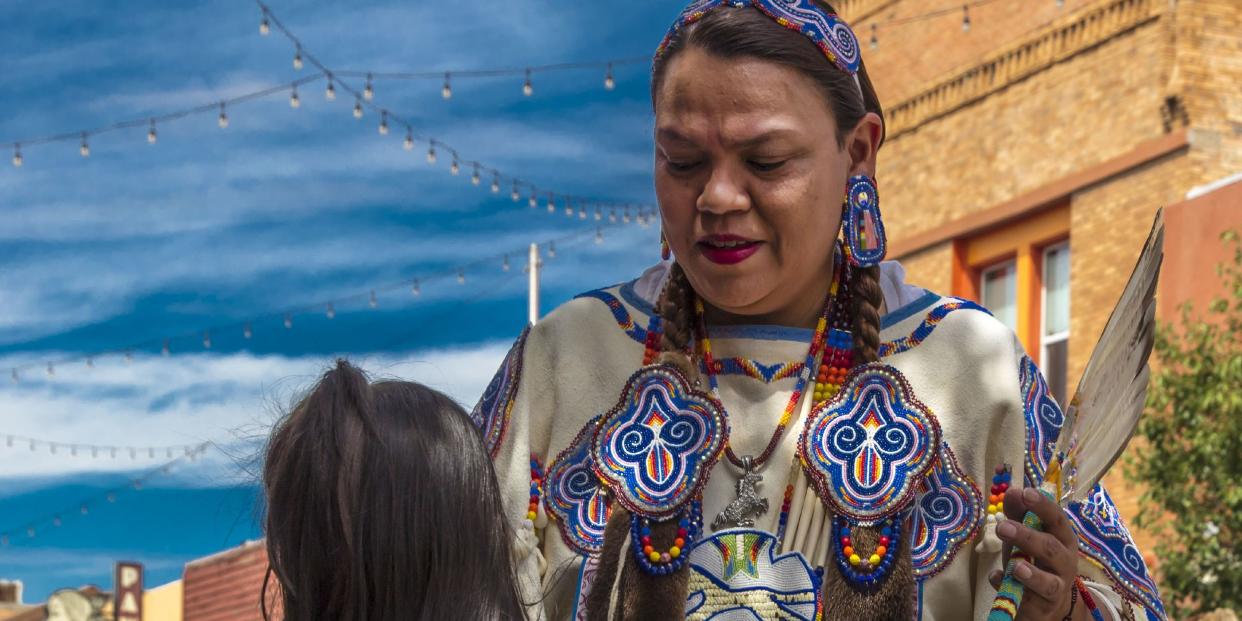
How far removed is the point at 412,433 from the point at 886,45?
15.3 metres

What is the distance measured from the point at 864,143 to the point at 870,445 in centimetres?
49

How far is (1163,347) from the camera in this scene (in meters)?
11.3

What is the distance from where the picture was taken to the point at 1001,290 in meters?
15.1

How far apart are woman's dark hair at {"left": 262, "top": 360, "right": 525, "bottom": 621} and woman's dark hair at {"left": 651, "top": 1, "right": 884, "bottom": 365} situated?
96 cm

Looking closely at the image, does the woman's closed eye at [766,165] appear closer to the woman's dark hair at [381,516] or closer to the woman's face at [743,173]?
the woman's face at [743,173]

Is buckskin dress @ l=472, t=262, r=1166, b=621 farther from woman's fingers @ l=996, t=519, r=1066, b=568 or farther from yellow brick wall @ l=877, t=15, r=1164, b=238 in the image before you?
yellow brick wall @ l=877, t=15, r=1164, b=238

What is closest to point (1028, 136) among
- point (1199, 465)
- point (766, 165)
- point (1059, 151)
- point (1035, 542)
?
point (1059, 151)

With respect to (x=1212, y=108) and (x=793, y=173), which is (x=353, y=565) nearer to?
(x=793, y=173)

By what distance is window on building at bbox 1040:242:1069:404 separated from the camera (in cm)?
1441

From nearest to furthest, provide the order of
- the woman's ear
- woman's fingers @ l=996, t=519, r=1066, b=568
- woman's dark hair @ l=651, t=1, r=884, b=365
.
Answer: woman's fingers @ l=996, t=519, r=1066, b=568 → woman's dark hair @ l=651, t=1, r=884, b=365 → the woman's ear

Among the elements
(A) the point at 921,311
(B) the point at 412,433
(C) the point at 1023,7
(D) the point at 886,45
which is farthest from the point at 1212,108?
(B) the point at 412,433

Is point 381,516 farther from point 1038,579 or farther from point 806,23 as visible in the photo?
point 806,23

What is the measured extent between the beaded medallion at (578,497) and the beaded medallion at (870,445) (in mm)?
331

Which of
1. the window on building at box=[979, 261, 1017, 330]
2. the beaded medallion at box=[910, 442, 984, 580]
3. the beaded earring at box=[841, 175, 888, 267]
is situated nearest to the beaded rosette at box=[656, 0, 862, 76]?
the beaded earring at box=[841, 175, 888, 267]
